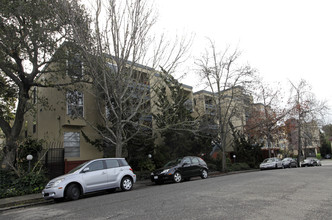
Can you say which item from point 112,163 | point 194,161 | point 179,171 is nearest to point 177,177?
point 179,171

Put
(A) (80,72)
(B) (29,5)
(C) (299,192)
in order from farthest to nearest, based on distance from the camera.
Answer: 1. (A) (80,72)
2. (B) (29,5)
3. (C) (299,192)

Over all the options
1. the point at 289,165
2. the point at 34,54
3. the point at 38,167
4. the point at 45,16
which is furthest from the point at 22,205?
the point at 289,165

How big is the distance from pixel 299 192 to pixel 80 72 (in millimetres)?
12671

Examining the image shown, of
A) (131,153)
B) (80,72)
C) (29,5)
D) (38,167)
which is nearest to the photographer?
(29,5)

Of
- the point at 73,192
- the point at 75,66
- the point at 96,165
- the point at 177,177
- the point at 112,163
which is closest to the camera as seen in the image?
the point at 73,192

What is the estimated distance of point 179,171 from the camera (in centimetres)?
1446

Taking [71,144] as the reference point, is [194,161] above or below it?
below

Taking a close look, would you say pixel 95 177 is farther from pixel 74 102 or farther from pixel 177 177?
pixel 74 102

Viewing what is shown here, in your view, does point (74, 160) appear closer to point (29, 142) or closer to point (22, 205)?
point (29, 142)

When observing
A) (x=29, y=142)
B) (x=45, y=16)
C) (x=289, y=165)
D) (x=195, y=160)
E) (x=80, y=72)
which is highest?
(x=45, y=16)

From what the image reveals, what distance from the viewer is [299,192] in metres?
8.39

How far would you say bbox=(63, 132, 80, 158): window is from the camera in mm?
17078

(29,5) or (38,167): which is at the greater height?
(29,5)

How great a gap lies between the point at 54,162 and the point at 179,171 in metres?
7.02
